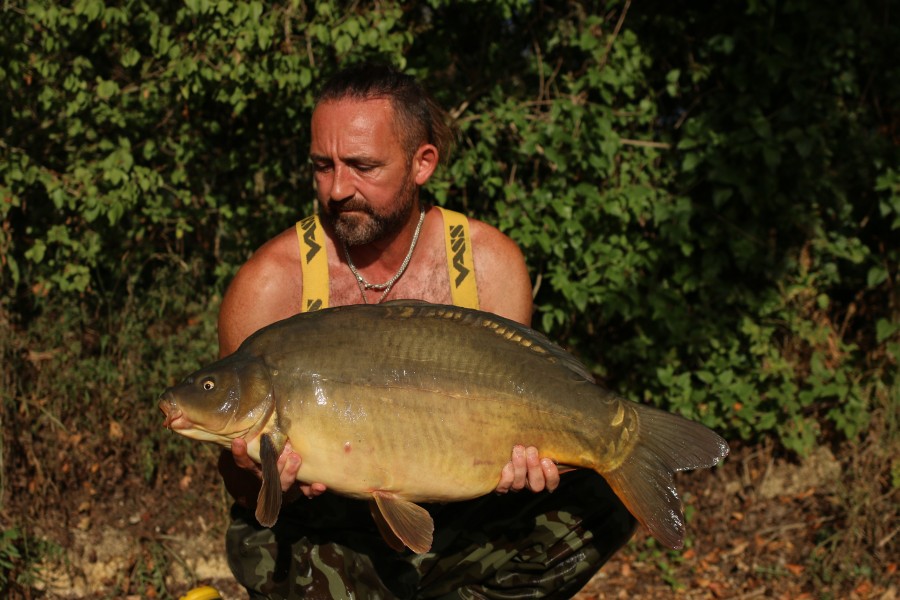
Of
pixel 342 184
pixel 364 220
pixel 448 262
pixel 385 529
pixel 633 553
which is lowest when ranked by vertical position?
pixel 633 553

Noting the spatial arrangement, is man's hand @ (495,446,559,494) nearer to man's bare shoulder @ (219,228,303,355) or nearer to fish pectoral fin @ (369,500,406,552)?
fish pectoral fin @ (369,500,406,552)

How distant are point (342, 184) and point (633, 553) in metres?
2.55

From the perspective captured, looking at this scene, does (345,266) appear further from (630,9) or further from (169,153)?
(630,9)

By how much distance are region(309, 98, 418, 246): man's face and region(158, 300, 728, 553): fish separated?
50cm

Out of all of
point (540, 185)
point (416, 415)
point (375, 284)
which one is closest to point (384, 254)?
point (375, 284)

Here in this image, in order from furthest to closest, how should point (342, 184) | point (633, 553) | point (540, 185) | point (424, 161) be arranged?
point (540, 185) < point (633, 553) < point (424, 161) < point (342, 184)

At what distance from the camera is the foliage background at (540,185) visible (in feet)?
14.6

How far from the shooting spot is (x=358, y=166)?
2.96m

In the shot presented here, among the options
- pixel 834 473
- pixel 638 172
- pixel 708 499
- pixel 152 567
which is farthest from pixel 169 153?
pixel 834 473

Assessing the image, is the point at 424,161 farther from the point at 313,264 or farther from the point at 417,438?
the point at 417,438

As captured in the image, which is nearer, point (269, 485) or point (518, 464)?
point (269, 485)

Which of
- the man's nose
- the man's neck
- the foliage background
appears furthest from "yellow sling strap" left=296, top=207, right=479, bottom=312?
the foliage background

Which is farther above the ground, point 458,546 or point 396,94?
point 396,94

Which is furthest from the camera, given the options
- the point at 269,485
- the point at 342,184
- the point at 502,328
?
the point at 342,184
